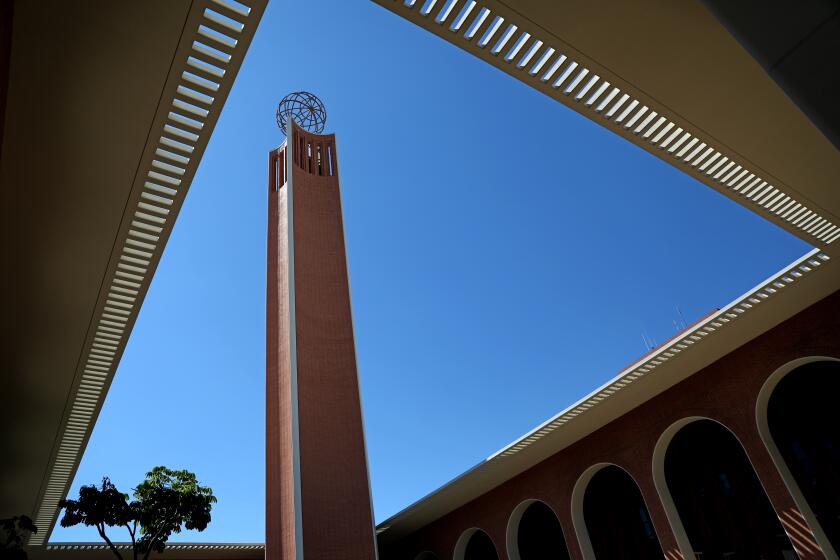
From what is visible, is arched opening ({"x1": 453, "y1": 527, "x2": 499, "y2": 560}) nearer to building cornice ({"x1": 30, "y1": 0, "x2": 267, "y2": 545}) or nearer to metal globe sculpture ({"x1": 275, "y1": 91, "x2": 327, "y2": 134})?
building cornice ({"x1": 30, "y1": 0, "x2": 267, "y2": 545})

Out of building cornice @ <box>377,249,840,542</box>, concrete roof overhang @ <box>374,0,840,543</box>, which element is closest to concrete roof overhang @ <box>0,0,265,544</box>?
concrete roof overhang @ <box>374,0,840,543</box>

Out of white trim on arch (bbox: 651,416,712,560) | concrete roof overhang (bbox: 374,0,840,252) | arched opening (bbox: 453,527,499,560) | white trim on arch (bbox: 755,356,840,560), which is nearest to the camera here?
concrete roof overhang (bbox: 374,0,840,252)

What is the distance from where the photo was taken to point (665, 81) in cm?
470

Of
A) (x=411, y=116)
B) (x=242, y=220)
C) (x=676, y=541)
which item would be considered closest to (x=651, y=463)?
(x=676, y=541)

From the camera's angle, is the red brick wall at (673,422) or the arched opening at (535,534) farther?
the arched opening at (535,534)

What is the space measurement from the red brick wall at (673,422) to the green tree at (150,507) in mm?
5973

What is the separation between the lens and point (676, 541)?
30.9 feet

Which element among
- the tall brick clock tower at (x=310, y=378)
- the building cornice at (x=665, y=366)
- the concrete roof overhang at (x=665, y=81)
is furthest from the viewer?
the tall brick clock tower at (x=310, y=378)

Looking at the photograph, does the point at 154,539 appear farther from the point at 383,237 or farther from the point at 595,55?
the point at 595,55

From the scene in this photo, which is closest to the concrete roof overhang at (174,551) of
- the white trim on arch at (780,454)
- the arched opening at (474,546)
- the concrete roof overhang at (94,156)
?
the arched opening at (474,546)

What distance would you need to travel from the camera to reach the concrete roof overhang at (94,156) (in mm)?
3734

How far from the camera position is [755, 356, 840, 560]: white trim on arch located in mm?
8008

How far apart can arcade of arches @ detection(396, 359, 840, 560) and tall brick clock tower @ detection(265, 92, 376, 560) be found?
3749mm

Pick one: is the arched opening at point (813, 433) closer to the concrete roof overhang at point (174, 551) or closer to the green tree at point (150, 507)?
the green tree at point (150, 507)
